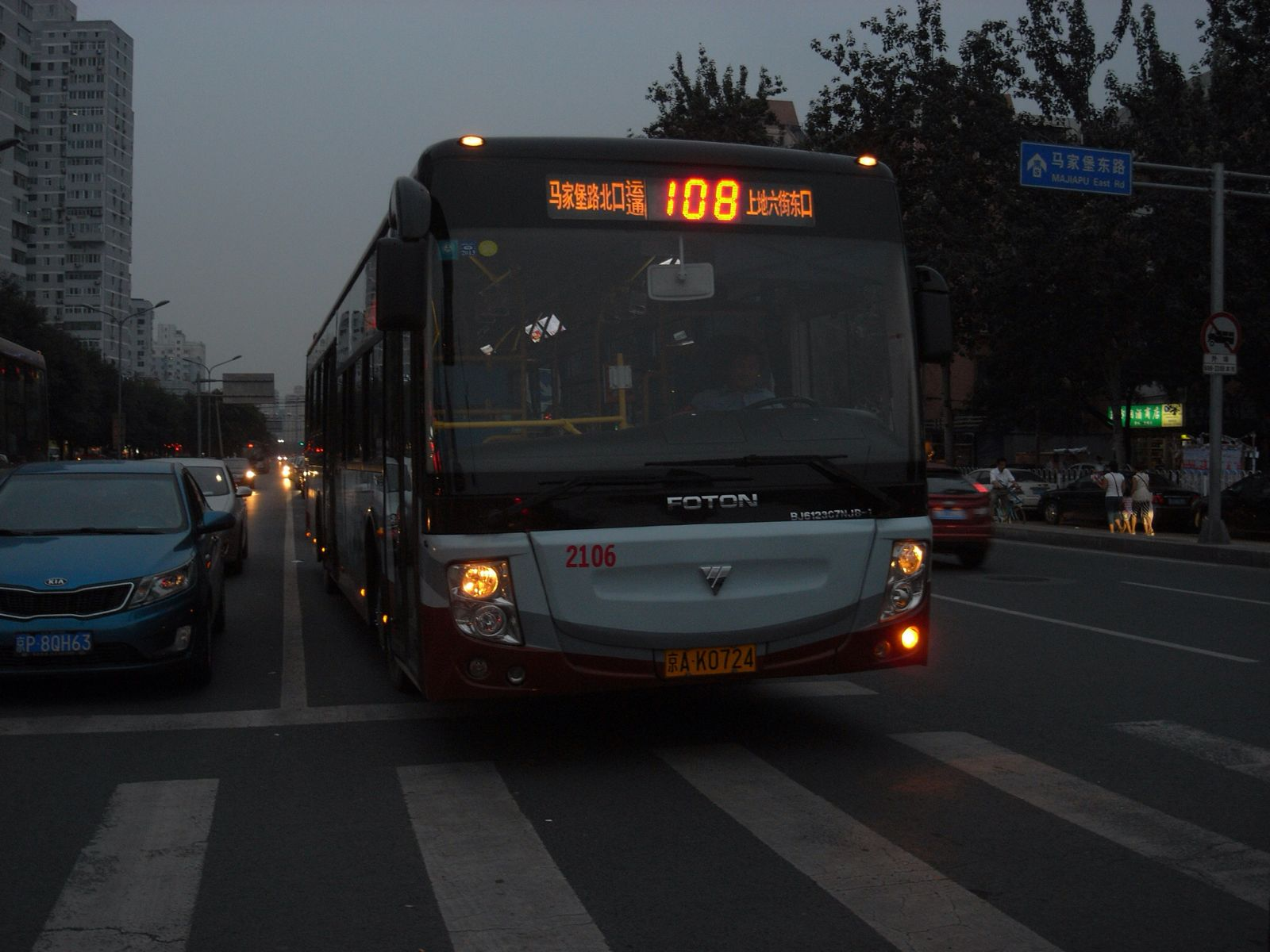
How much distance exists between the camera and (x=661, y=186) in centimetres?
675

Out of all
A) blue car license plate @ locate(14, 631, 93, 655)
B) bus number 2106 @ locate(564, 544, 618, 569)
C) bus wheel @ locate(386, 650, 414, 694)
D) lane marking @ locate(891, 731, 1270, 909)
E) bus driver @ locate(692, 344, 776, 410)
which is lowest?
lane marking @ locate(891, 731, 1270, 909)

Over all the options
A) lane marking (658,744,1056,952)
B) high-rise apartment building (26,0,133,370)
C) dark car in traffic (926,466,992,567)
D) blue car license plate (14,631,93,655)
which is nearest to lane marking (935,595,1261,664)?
dark car in traffic (926,466,992,567)

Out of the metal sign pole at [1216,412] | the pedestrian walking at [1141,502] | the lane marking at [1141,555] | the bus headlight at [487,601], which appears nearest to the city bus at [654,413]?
the bus headlight at [487,601]

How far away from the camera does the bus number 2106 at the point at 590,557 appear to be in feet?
20.5

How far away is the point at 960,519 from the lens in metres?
18.8

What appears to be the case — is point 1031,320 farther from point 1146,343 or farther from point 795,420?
point 795,420

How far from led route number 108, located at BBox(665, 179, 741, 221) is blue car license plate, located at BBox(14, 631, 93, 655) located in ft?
14.7

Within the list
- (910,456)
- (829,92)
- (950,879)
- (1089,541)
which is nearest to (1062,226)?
(829,92)

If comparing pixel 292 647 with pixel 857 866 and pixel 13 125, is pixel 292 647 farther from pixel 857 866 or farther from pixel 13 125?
pixel 13 125

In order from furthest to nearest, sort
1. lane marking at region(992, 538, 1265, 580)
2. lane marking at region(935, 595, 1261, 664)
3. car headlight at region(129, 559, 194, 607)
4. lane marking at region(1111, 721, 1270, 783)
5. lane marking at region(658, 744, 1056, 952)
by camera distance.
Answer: lane marking at region(992, 538, 1265, 580) → lane marking at region(935, 595, 1261, 664) → car headlight at region(129, 559, 194, 607) → lane marking at region(1111, 721, 1270, 783) → lane marking at region(658, 744, 1056, 952)

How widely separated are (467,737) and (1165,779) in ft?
11.7

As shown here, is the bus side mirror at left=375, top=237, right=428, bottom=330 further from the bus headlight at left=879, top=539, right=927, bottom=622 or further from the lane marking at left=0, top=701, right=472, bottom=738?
the lane marking at left=0, top=701, right=472, bottom=738

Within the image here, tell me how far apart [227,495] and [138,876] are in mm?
13261

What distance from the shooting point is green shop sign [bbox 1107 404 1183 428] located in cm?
5675
